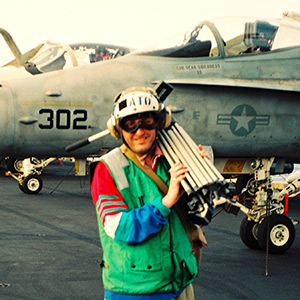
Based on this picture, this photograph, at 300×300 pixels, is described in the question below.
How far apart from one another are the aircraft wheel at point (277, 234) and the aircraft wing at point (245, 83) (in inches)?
71.3

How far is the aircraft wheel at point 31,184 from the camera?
1573 cm

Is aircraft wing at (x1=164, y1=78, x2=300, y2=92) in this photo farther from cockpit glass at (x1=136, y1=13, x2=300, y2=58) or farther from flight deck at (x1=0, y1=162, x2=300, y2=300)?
flight deck at (x1=0, y1=162, x2=300, y2=300)

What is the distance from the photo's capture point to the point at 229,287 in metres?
6.33

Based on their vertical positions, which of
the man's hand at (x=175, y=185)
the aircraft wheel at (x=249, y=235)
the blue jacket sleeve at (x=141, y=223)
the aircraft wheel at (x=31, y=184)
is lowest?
the aircraft wheel at (x=31, y=184)

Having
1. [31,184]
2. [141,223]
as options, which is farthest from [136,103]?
[31,184]

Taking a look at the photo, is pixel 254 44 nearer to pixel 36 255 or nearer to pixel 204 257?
pixel 204 257

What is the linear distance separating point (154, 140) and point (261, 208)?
17.6ft

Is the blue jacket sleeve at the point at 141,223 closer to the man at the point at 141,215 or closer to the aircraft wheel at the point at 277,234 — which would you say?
the man at the point at 141,215

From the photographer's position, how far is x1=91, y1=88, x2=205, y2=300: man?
3.03 m

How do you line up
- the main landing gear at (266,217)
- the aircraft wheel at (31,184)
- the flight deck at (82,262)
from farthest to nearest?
the aircraft wheel at (31,184) < the main landing gear at (266,217) < the flight deck at (82,262)

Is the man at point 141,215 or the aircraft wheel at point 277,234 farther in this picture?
the aircraft wheel at point 277,234

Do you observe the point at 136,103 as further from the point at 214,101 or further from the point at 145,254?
the point at 214,101

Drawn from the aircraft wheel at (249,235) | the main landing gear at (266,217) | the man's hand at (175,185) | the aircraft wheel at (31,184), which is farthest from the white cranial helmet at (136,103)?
the aircraft wheel at (31,184)

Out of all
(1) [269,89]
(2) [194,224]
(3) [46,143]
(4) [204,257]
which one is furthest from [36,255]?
(2) [194,224]
